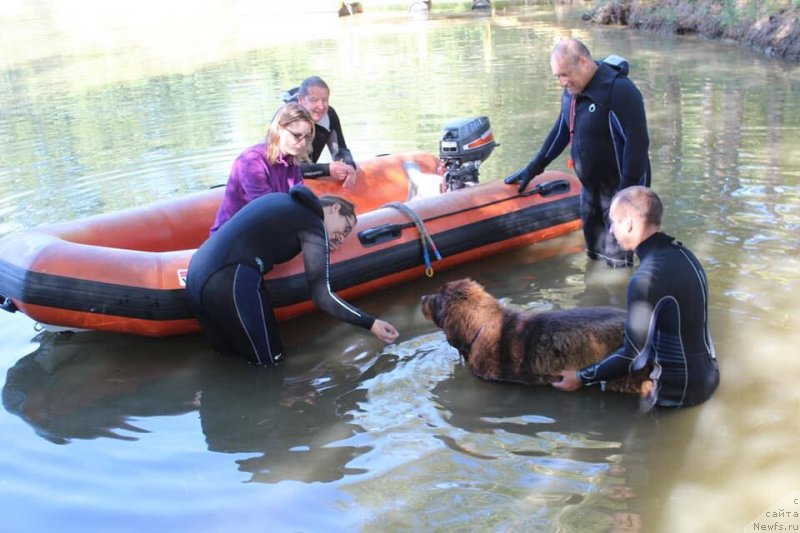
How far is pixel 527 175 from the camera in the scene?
6020 millimetres

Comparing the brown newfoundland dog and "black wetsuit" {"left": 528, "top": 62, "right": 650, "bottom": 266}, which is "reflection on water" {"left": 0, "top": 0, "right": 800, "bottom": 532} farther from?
"black wetsuit" {"left": 528, "top": 62, "right": 650, "bottom": 266}

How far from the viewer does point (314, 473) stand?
367cm

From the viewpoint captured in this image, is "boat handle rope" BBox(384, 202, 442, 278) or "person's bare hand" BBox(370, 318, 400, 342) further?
"boat handle rope" BBox(384, 202, 442, 278)

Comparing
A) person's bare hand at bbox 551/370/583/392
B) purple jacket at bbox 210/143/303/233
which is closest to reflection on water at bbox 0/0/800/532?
person's bare hand at bbox 551/370/583/392

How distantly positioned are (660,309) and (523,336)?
75 centimetres

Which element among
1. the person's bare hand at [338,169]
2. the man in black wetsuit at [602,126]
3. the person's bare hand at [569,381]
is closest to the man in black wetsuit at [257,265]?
the person's bare hand at [569,381]

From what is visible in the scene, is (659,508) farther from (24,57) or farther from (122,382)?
(24,57)

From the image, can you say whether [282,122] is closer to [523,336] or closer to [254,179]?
[254,179]

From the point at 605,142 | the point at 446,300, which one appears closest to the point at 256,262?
the point at 446,300

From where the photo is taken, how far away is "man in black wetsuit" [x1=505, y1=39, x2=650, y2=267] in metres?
4.78

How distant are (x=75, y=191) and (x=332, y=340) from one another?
4643mm

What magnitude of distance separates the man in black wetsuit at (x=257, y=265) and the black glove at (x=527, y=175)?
195 centimetres

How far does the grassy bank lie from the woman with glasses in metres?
10.9

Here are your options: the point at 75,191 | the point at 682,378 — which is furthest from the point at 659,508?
the point at 75,191
